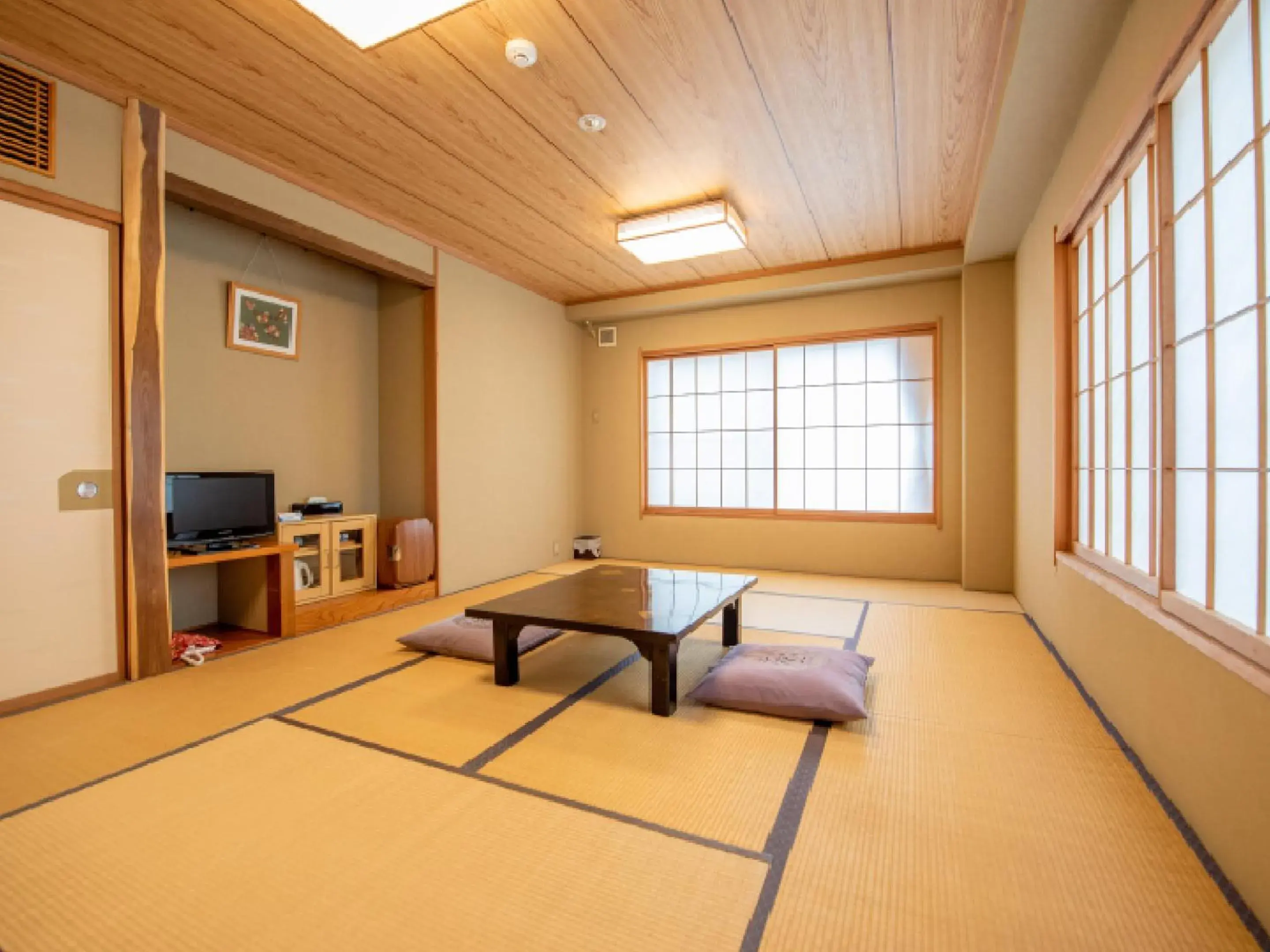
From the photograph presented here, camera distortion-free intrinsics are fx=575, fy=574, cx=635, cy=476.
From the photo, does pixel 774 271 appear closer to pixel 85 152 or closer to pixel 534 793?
pixel 85 152

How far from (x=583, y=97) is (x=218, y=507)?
113 inches

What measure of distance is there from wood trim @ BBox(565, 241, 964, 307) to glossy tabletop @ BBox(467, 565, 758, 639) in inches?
115

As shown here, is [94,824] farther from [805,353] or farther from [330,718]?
[805,353]

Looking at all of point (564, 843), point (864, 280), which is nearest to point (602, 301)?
point (864, 280)

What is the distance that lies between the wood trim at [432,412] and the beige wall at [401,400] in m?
0.05

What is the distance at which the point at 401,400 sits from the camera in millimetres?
4500

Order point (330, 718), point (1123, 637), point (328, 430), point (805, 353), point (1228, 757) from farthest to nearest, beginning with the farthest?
1. point (805, 353)
2. point (328, 430)
3. point (330, 718)
4. point (1123, 637)
5. point (1228, 757)

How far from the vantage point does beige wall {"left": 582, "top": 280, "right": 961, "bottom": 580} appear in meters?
4.76

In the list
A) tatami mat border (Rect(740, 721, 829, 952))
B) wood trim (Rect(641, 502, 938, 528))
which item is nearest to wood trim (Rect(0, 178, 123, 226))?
tatami mat border (Rect(740, 721, 829, 952))

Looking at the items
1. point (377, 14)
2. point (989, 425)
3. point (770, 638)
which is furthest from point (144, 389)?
point (989, 425)

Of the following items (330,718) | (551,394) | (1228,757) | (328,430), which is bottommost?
(330,718)

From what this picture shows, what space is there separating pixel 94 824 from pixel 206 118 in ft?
9.65

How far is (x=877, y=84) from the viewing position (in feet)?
8.20

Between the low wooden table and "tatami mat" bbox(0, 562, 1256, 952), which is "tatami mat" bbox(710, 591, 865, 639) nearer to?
the low wooden table
